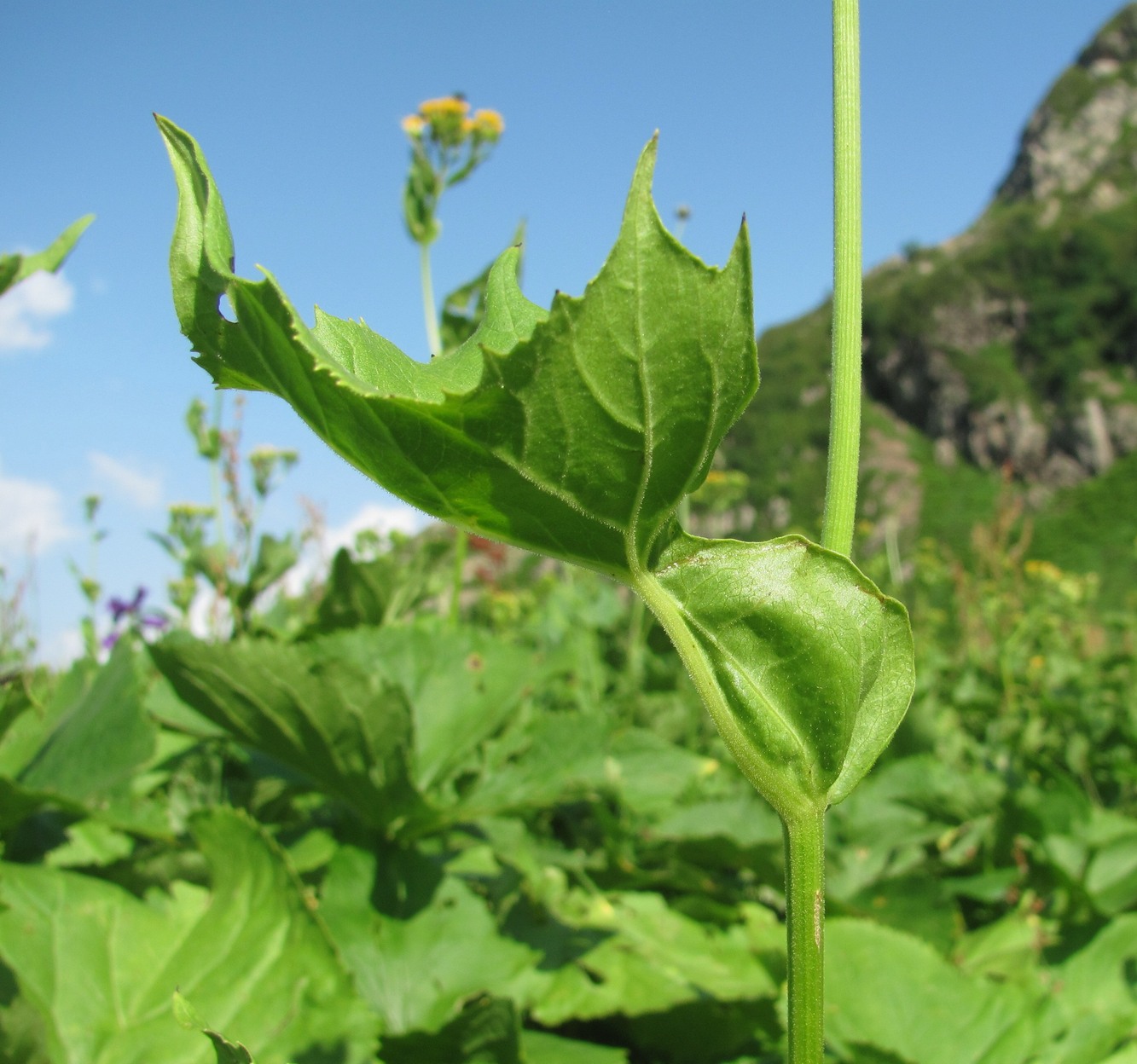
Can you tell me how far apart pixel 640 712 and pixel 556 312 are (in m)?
2.67

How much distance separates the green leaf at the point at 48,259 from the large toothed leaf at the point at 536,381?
67 centimetres

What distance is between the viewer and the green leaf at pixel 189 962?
1.20 metres

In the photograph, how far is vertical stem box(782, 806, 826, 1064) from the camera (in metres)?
0.84

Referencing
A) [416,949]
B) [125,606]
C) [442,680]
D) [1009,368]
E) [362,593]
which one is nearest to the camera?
[416,949]

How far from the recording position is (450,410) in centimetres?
74

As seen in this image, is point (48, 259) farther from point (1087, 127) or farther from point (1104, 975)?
point (1087, 127)

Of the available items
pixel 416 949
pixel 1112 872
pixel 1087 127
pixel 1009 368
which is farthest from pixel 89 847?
pixel 1087 127

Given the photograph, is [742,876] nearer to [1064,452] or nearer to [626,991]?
[626,991]

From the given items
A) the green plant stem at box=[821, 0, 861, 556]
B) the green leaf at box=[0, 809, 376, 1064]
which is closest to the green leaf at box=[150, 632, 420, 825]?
the green leaf at box=[0, 809, 376, 1064]

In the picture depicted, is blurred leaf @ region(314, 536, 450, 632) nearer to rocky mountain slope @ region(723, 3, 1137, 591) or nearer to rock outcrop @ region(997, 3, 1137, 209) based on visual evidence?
rocky mountain slope @ region(723, 3, 1137, 591)

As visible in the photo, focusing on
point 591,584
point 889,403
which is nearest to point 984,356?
point 889,403

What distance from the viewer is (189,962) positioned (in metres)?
1.32

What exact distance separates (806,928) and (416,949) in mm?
909

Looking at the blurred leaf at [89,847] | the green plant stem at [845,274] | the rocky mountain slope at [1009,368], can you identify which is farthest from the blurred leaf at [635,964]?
the rocky mountain slope at [1009,368]
